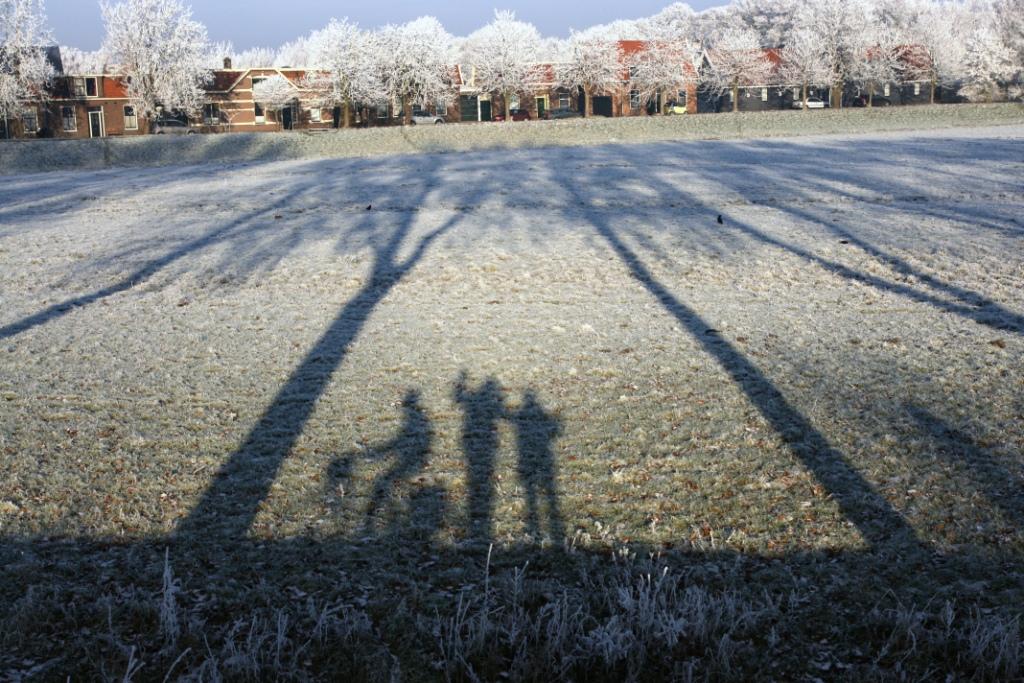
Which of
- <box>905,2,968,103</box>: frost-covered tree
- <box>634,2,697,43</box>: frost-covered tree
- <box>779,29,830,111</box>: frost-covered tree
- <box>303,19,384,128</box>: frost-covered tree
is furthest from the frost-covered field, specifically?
<box>634,2,697,43</box>: frost-covered tree

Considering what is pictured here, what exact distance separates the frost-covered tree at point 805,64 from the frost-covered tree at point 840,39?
1.36 ft

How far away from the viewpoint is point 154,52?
5406 cm

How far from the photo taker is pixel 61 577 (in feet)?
11.9

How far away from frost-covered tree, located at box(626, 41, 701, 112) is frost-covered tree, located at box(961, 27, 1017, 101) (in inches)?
781

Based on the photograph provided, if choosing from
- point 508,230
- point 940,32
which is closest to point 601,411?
point 508,230

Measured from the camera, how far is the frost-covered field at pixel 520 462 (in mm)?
3197

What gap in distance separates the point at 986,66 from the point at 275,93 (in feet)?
165

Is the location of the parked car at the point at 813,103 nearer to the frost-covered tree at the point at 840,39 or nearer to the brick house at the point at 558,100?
the frost-covered tree at the point at 840,39

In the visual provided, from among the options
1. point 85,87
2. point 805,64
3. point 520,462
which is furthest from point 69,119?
point 520,462

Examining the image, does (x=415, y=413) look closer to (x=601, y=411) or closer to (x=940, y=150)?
(x=601, y=411)

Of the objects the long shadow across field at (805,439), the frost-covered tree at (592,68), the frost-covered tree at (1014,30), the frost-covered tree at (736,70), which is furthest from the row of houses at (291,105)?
the long shadow across field at (805,439)

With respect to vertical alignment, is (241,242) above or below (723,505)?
above

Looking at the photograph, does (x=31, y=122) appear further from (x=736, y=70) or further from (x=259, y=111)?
(x=736, y=70)

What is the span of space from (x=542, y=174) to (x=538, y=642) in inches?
755
